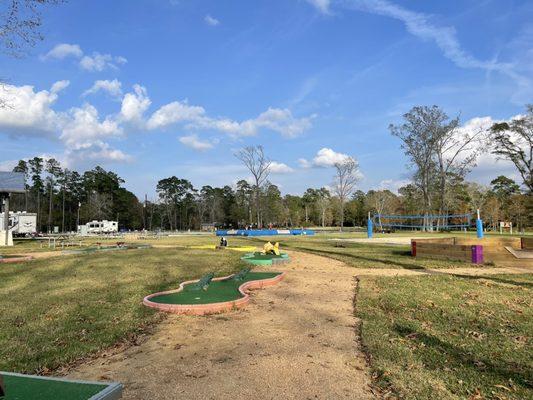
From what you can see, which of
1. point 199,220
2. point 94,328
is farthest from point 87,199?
point 94,328

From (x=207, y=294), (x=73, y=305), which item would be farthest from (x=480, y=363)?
(x=73, y=305)

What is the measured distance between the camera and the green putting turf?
24.2 feet

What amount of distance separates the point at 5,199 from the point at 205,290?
1090 inches

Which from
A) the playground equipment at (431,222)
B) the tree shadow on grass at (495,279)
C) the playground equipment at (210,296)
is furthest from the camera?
the playground equipment at (431,222)

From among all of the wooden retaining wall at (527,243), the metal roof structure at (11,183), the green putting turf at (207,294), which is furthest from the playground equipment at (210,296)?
the metal roof structure at (11,183)

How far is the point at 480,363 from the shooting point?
4223 millimetres

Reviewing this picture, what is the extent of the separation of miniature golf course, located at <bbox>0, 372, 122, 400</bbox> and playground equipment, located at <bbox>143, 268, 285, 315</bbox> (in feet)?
10.9

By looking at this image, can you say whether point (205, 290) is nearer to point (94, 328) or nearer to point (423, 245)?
point (94, 328)

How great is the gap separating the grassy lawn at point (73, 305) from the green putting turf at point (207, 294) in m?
0.55

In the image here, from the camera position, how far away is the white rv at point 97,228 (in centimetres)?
5294

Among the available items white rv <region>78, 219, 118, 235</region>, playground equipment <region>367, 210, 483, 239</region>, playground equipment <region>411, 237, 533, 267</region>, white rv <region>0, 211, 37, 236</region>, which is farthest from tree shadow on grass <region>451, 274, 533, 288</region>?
white rv <region>78, 219, 118, 235</region>

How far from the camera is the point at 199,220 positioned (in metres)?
90.8

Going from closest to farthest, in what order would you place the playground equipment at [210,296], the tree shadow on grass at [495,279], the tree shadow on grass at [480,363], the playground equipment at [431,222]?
the tree shadow on grass at [480,363] → the playground equipment at [210,296] → the tree shadow on grass at [495,279] → the playground equipment at [431,222]

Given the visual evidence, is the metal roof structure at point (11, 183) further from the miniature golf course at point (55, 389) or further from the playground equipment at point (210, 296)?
the miniature golf course at point (55, 389)
